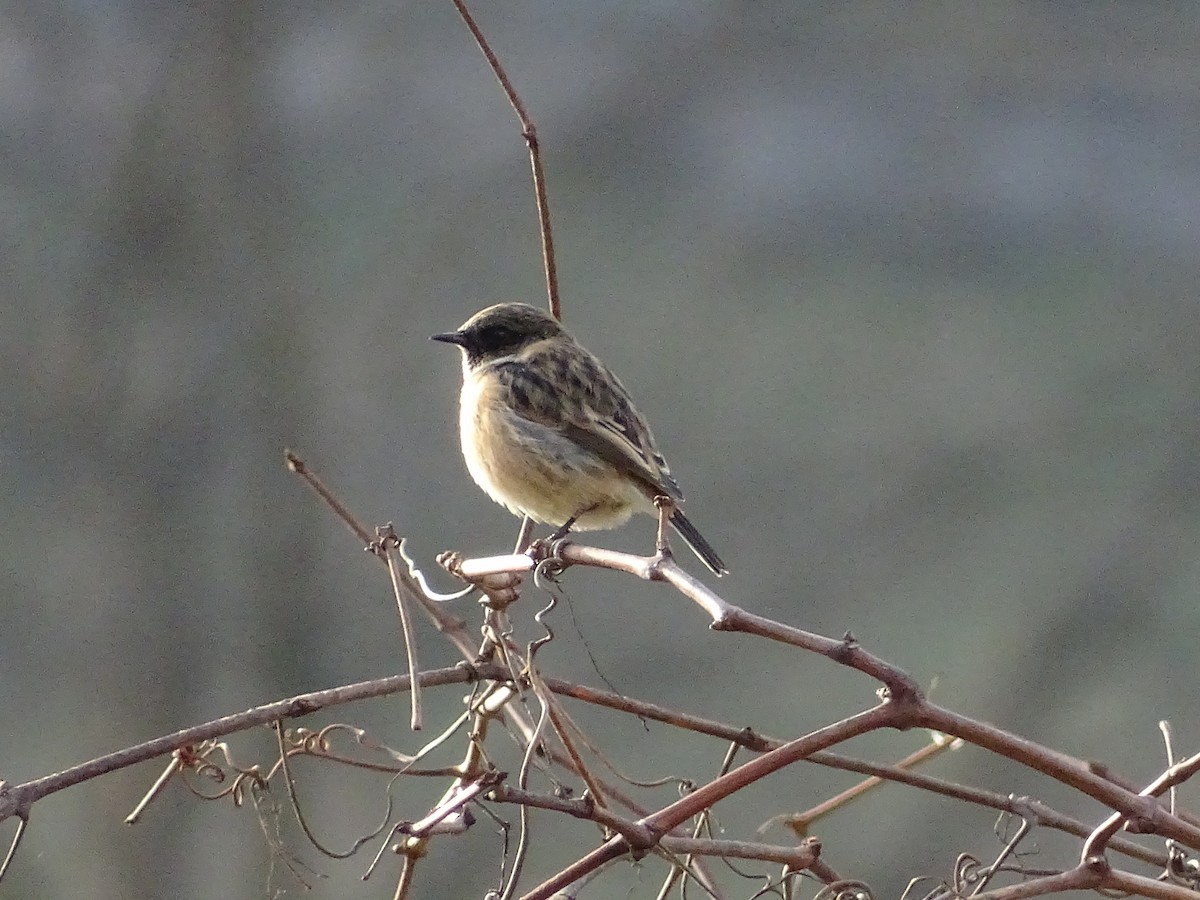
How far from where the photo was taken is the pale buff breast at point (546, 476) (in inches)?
136

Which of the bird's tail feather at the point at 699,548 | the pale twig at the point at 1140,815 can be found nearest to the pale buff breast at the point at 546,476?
the bird's tail feather at the point at 699,548

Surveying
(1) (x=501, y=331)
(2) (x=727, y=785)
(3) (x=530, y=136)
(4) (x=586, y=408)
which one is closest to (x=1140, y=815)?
(2) (x=727, y=785)

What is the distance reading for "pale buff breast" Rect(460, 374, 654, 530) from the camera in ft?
11.3

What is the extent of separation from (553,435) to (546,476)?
125mm

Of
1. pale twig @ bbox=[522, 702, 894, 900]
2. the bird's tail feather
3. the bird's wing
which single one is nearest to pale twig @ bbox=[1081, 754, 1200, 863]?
pale twig @ bbox=[522, 702, 894, 900]

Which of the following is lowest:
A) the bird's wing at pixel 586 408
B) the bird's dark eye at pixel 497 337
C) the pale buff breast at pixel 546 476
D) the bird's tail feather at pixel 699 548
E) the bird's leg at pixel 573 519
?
the bird's tail feather at pixel 699 548

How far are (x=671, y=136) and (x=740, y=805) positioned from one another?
3.84 meters

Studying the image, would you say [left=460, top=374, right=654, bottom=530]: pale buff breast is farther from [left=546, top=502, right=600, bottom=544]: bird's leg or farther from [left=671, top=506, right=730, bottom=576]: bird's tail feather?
[left=671, top=506, right=730, bottom=576]: bird's tail feather

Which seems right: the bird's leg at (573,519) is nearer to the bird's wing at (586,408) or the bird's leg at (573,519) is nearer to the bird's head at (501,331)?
the bird's wing at (586,408)

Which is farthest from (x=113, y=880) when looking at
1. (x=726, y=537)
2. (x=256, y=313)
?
(x=726, y=537)

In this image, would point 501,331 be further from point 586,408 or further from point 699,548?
point 699,548

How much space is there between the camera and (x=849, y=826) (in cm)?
721

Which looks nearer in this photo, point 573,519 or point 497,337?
point 573,519

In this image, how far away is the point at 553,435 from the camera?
3.52m
